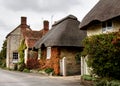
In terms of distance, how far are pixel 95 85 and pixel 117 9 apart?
5353 mm

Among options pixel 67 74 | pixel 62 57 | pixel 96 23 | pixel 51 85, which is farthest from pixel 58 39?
pixel 51 85

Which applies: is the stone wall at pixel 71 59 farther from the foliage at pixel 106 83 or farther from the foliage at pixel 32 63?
the foliage at pixel 106 83

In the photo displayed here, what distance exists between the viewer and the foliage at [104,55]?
57.2 ft

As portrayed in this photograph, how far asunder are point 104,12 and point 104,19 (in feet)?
2.51

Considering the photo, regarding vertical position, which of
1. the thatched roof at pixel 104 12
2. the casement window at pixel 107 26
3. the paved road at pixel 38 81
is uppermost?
the thatched roof at pixel 104 12

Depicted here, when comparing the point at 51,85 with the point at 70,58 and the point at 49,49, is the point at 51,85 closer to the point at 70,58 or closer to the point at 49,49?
the point at 70,58

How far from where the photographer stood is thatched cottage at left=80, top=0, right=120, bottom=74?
64.4ft

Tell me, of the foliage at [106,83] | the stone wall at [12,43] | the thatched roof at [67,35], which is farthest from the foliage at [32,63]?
the foliage at [106,83]

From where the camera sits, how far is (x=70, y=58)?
30266 millimetres

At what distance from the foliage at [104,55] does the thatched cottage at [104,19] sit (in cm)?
189

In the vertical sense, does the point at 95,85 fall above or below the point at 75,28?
below

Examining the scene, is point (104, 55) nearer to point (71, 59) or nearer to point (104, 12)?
point (104, 12)

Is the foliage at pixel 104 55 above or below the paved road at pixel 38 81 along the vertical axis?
above

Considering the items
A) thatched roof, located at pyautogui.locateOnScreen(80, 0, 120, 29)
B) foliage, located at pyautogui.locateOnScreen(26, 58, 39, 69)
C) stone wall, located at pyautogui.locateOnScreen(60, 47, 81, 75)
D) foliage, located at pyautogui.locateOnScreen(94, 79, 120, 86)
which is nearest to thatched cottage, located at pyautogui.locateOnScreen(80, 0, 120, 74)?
thatched roof, located at pyautogui.locateOnScreen(80, 0, 120, 29)
